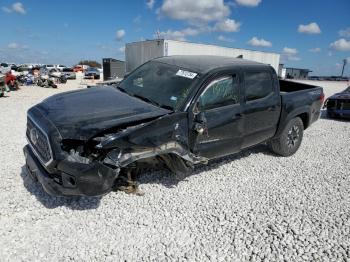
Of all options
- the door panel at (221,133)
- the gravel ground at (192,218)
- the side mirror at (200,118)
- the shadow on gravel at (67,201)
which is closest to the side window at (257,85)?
the door panel at (221,133)

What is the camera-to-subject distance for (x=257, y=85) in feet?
16.0

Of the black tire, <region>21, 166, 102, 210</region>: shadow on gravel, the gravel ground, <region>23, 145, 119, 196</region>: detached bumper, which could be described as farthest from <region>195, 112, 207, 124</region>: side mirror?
the black tire

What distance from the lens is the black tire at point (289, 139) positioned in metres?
5.62

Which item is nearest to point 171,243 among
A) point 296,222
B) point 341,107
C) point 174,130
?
point 174,130

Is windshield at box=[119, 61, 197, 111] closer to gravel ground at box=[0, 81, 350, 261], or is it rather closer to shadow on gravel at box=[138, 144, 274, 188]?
shadow on gravel at box=[138, 144, 274, 188]

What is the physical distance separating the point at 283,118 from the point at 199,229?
2.98 metres

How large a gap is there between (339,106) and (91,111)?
9660 millimetres

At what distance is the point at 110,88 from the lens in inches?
188

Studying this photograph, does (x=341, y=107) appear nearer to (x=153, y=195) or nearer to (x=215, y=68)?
(x=215, y=68)

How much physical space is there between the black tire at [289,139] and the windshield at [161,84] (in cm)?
248

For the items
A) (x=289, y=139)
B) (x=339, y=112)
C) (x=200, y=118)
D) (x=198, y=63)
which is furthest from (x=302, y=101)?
(x=339, y=112)

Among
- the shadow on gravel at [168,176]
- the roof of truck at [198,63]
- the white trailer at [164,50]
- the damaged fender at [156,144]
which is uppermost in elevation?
the white trailer at [164,50]

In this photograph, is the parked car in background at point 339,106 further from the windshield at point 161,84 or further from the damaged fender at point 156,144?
the damaged fender at point 156,144

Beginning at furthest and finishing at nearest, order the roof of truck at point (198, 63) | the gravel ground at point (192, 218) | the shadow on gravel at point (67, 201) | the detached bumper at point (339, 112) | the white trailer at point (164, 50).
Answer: the white trailer at point (164, 50)
the detached bumper at point (339, 112)
the roof of truck at point (198, 63)
the shadow on gravel at point (67, 201)
the gravel ground at point (192, 218)
